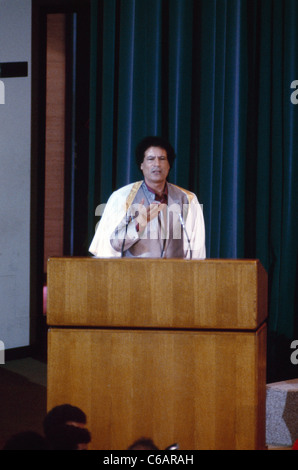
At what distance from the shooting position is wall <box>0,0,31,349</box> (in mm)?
5020

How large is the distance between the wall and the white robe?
7.85ft

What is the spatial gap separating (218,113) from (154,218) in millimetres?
1952

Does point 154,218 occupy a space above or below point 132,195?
below

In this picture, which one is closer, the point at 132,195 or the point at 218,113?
the point at 132,195

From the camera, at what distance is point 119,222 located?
2688 millimetres

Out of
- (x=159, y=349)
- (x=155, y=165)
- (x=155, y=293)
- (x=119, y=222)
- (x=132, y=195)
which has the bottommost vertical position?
(x=159, y=349)

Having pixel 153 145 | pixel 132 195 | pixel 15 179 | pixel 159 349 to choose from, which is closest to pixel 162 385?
pixel 159 349

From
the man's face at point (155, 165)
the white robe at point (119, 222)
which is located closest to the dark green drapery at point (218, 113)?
the white robe at point (119, 222)

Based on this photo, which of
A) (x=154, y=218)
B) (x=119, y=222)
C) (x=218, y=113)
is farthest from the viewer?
(x=218, y=113)

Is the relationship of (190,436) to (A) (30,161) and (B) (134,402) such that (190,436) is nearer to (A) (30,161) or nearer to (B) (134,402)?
(B) (134,402)

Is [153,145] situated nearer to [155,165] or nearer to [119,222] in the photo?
[155,165]

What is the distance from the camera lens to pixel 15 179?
16.6ft

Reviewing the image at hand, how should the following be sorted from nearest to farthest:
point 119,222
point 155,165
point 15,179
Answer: point 119,222, point 155,165, point 15,179

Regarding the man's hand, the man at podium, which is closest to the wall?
the man at podium
